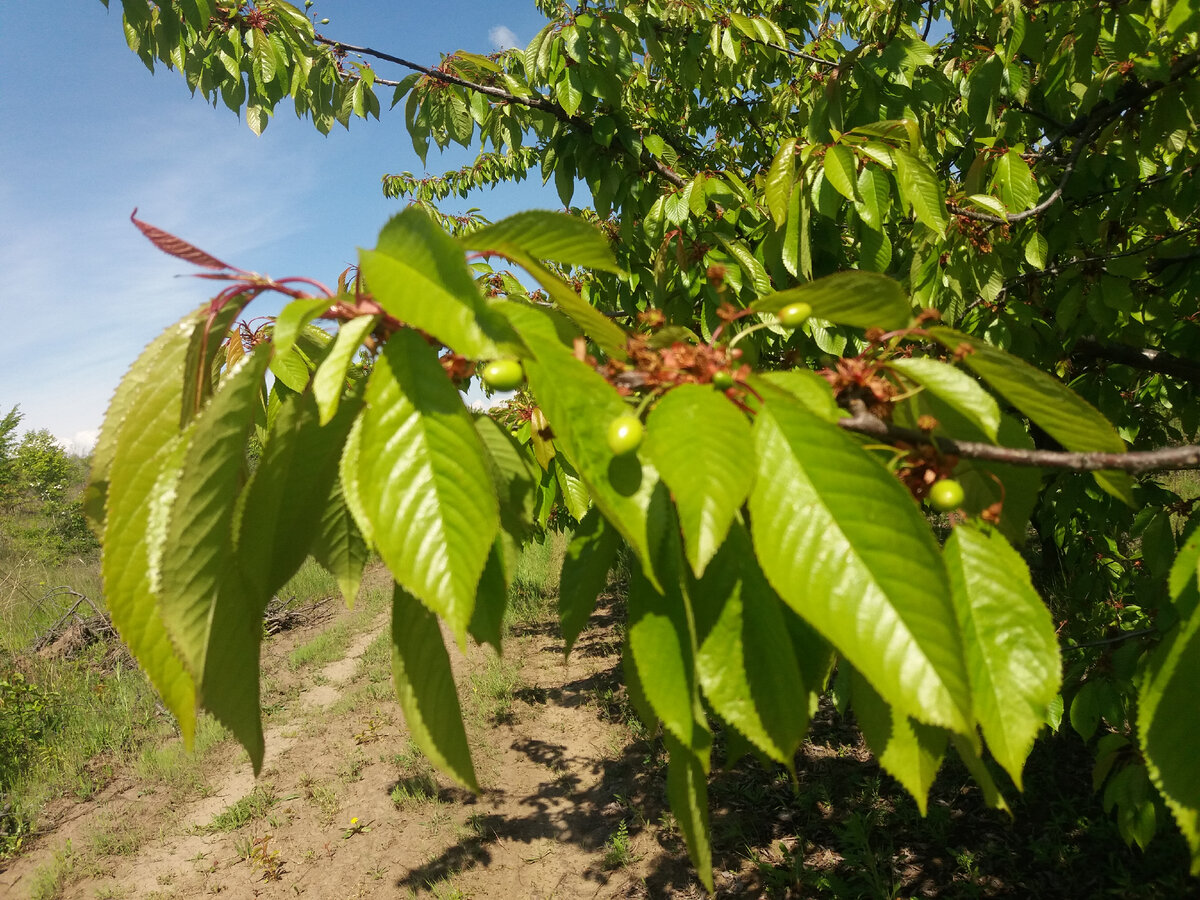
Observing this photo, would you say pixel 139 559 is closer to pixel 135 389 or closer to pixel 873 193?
pixel 135 389

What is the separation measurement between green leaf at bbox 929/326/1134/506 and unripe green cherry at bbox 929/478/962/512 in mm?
133

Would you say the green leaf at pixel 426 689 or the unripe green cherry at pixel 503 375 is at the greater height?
the unripe green cherry at pixel 503 375

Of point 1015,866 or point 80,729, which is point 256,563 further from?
point 80,729

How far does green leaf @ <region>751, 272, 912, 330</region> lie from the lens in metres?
0.73

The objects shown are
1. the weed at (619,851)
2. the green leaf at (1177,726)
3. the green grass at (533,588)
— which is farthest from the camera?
the green grass at (533,588)

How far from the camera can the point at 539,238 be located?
71 cm

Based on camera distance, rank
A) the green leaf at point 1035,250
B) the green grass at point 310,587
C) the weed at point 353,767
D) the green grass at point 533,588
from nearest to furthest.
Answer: the green leaf at point 1035,250 < the weed at point 353,767 < the green grass at point 533,588 < the green grass at point 310,587

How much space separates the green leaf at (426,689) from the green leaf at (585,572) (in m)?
0.19

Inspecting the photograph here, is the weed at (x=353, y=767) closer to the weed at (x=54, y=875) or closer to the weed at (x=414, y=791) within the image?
the weed at (x=414, y=791)

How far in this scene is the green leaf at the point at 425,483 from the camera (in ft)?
1.69

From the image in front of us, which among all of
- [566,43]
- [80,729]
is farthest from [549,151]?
[80,729]

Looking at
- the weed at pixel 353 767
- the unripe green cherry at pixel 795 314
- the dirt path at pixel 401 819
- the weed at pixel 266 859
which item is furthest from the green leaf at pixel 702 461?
the weed at pixel 353 767

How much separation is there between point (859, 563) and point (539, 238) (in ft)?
1.55

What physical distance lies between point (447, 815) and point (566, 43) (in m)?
4.98
